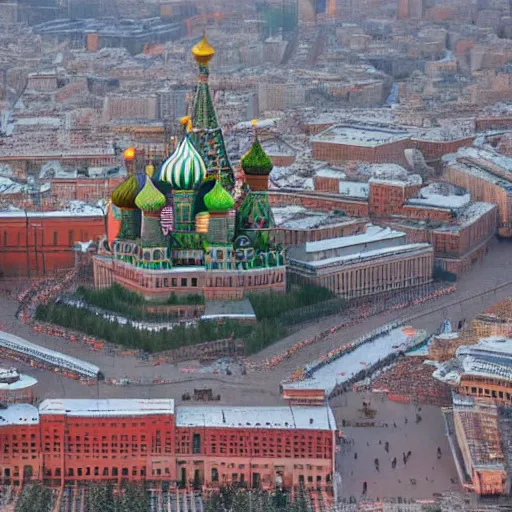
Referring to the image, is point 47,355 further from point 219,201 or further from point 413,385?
point 413,385

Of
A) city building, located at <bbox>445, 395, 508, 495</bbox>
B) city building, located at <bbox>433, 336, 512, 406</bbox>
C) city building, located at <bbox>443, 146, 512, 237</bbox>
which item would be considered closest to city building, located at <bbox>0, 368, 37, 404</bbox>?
city building, located at <bbox>433, 336, 512, 406</bbox>

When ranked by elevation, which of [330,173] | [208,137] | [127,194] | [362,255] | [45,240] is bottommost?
[45,240]

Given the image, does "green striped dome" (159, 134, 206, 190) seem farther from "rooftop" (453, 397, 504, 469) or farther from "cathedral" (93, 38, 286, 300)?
"rooftop" (453, 397, 504, 469)

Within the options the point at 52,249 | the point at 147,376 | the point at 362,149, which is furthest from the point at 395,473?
the point at 362,149

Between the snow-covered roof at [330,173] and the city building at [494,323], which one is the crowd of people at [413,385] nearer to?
the city building at [494,323]

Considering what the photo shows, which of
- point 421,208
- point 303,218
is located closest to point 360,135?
point 421,208

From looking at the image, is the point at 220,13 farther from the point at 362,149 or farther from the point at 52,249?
the point at 52,249
